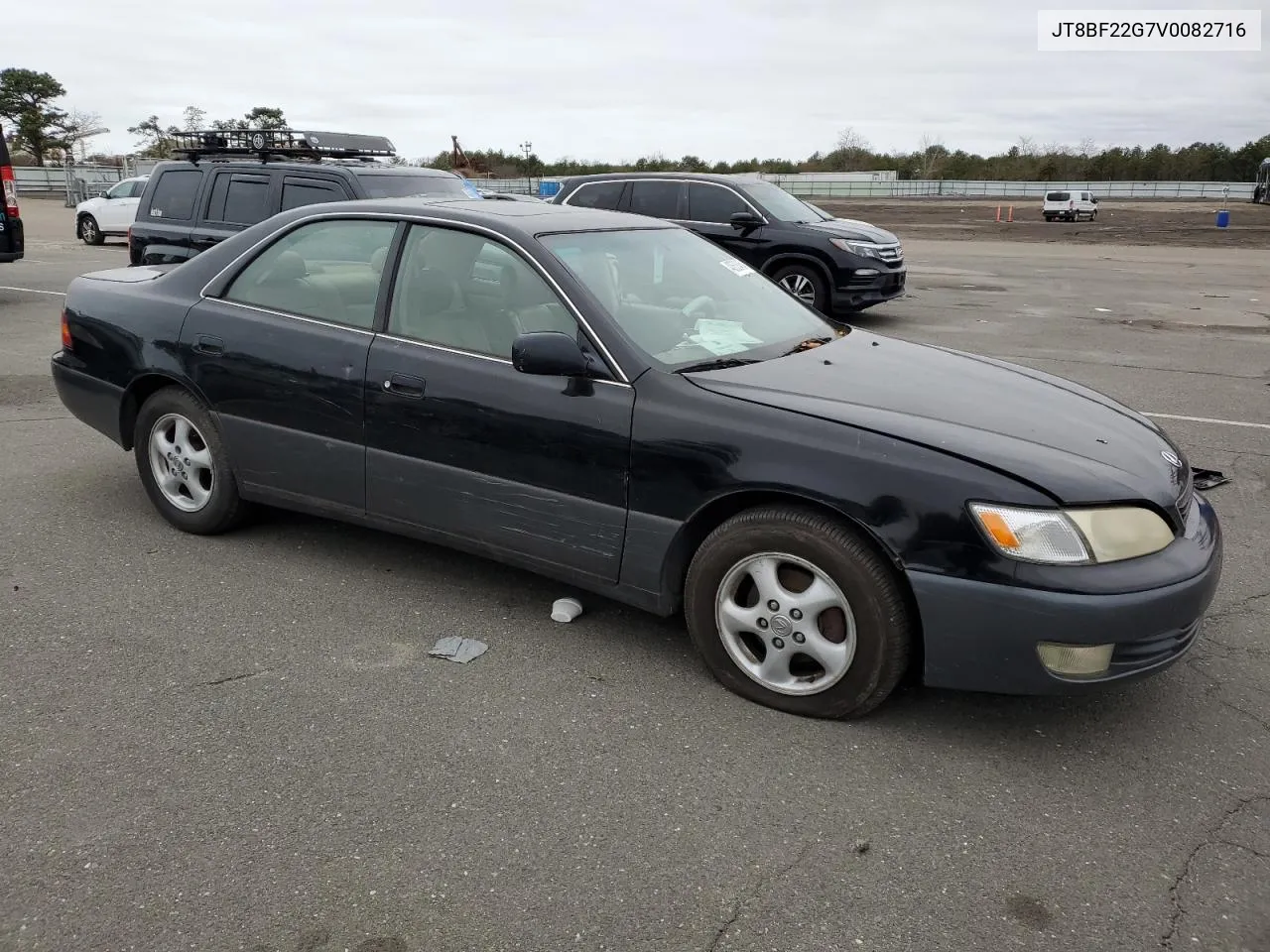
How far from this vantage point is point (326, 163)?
9172 mm

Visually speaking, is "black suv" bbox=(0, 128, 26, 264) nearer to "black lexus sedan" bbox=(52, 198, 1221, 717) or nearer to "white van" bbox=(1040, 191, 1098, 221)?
"black lexus sedan" bbox=(52, 198, 1221, 717)

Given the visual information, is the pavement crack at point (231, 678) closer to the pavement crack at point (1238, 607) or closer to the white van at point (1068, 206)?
the pavement crack at point (1238, 607)

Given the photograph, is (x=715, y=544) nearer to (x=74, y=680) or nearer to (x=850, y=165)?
(x=74, y=680)

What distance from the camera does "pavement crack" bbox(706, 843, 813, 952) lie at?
7.86 ft

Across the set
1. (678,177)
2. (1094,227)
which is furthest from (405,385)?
(1094,227)

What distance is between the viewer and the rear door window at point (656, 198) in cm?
1275

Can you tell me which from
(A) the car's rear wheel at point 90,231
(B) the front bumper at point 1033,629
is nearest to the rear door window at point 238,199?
(B) the front bumper at point 1033,629

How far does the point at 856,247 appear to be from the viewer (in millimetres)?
12312

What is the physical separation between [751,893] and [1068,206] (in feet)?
164

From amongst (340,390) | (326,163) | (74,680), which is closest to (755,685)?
(340,390)

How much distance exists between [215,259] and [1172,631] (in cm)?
410

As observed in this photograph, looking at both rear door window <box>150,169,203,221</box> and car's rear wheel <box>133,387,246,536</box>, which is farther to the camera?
rear door window <box>150,169,203,221</box>

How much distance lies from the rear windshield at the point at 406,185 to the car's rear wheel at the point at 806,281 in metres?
4.19

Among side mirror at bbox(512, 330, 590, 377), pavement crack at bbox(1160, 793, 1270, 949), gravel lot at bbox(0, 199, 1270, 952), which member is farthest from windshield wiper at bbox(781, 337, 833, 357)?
pavement crack at bbox(1160, 793, 1270, 949)
